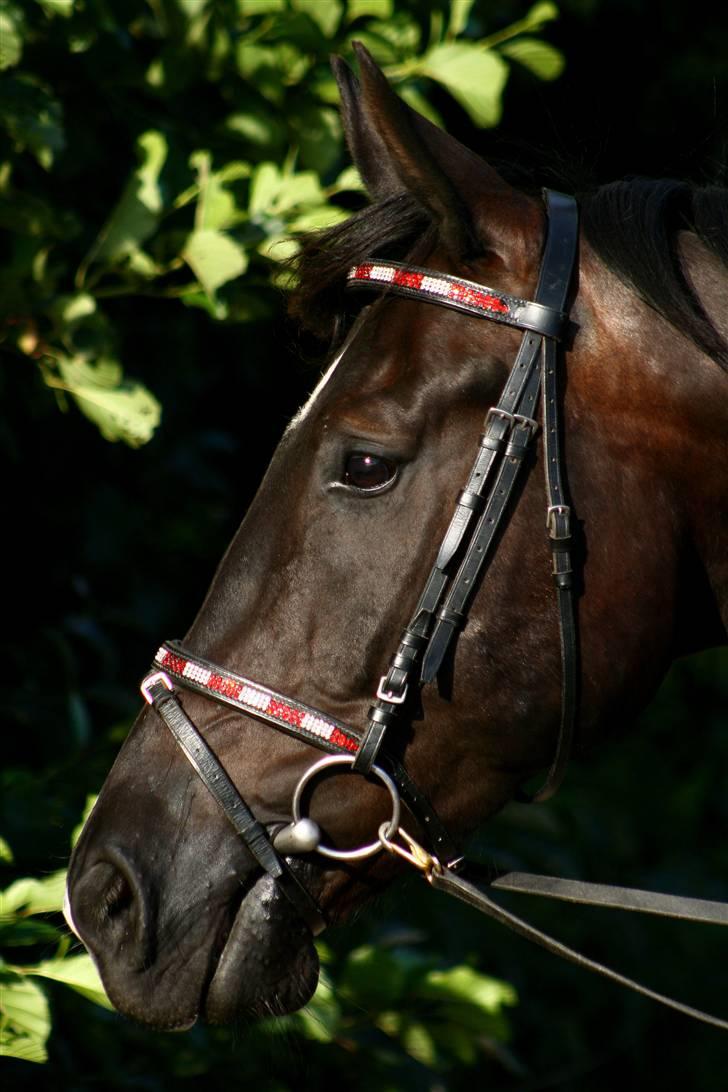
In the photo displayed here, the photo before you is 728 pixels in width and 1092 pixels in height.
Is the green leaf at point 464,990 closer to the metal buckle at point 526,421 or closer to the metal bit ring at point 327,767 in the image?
the metal bit ring at point 327,767

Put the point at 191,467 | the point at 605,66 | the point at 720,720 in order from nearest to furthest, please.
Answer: the point at 191,467 → the point at 605,66 → the point at 720,720

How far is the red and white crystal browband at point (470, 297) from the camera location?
157 cm

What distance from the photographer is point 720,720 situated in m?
4.84

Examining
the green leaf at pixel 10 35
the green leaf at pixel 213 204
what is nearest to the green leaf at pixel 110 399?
the green leaf at pixel 213 204

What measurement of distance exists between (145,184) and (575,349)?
3.55ft

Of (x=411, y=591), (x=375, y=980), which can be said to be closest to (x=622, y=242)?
(x=411, y=591)

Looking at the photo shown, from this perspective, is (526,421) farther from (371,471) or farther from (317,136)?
(317,136)

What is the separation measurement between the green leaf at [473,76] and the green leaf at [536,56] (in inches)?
6.4

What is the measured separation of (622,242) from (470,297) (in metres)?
0.22

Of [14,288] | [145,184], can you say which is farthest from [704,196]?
[14,288]

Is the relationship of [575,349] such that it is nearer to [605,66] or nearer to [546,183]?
[546,183]

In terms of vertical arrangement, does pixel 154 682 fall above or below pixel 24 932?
above

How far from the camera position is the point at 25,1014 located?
1724mm

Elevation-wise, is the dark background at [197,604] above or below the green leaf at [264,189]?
below
